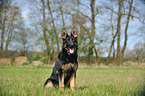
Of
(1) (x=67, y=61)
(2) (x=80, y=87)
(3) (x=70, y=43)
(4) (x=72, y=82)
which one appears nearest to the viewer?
(3) (x=70, y=43)

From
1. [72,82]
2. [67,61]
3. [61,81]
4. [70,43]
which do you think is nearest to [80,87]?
[72,82]

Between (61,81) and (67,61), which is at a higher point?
(67,61)

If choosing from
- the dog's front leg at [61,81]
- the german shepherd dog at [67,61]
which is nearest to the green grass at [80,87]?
the dog's front leg at [61,81]

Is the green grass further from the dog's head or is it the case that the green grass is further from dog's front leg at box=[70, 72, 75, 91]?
the dog's head

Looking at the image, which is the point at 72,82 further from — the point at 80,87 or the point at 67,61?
the point at 80,87

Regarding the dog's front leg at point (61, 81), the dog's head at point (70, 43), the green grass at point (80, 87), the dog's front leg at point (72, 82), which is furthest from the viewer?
the dog's front leg at point (72, 82)

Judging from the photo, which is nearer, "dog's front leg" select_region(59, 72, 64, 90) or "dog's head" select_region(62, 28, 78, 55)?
"dog's head" select_region(62, 28, 78, 55)

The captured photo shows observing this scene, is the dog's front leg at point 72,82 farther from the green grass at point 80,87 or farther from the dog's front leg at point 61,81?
the dog's front leg at point 61,81

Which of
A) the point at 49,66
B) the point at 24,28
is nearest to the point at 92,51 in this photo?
the point at 49,66

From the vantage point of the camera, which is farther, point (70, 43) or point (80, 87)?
point (80, 87)

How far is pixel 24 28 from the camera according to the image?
288 cm

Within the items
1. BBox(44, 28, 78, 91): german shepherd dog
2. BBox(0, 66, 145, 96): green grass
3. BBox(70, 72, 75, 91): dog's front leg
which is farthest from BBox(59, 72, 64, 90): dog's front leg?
BBox(70, 72, 75, 91): dog's front leg

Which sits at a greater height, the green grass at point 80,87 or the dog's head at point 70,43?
the dog's head at point 70,43

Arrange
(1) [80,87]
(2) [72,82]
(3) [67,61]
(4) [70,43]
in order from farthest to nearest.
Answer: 1. (1) [80,87]
2. (2) [72,82]
3. (3) [67,61]
4. (4) [70,43]
